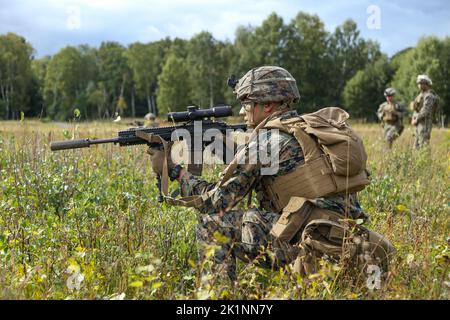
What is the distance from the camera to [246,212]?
3756 mm

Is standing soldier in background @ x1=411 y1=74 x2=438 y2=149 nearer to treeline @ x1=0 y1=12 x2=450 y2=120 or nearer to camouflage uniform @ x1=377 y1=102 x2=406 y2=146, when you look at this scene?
camouflage uniform @ x1=377 y1=102 x2=406 y2=146

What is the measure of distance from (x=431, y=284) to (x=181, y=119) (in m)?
2.28

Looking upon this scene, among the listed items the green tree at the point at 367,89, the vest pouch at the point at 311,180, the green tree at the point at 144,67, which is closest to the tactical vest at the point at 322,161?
the vest pouch at the point at 311,180

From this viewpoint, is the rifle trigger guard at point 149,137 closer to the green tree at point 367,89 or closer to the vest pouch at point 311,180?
the vest pouch at point 311,180

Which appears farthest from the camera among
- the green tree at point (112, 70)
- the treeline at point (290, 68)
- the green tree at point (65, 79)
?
the green tree at point (112, 70)

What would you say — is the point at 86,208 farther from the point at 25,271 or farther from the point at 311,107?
the point at 311,107

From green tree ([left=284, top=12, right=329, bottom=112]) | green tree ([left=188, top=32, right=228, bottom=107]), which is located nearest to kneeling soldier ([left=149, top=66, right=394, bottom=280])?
green tree ([left=188, top=32, right=228, bottom=107])

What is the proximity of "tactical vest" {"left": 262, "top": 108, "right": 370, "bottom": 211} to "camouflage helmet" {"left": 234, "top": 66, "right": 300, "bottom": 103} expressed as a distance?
0.80ft

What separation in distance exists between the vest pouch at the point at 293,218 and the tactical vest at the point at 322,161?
8 cm

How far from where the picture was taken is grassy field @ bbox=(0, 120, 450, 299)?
10.5 feet

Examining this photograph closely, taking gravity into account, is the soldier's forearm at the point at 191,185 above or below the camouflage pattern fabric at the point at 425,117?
below

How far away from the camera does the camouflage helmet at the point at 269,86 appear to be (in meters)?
3.71

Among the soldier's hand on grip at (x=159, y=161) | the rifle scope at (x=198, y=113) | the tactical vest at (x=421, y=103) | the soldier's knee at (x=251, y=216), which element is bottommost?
the soldier's knee at (x=251, y=216)

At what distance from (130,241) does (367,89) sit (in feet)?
198
